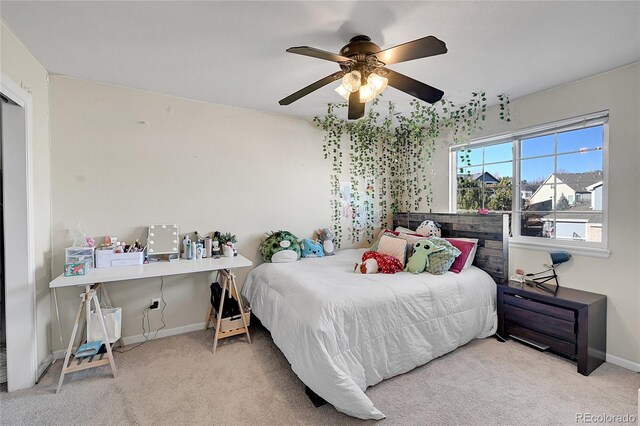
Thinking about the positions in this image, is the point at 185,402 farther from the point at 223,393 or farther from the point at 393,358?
the point at 393,358

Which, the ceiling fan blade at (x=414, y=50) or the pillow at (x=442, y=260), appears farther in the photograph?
the pillow at (x=442, y=260)

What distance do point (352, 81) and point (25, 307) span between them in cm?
276

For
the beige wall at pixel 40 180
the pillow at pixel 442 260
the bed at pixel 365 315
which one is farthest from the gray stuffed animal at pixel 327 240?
the beige wall at pixel 40 180

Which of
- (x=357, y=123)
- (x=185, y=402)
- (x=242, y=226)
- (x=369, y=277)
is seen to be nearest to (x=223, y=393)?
(x=185, y=402)

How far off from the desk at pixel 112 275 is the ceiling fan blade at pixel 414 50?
6.47 ft

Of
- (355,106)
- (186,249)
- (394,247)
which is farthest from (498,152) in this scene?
(186,249)

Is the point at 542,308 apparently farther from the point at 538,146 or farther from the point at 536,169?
the point at 538,146

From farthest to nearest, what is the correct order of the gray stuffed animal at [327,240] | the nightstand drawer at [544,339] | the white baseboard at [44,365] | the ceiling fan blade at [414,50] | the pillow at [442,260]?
the gray stuffed animal at [327,240], the pillow at [442,260], the nightstand drawer at [544,339], the white baseboard at [44,365], the ceiling fan blade at [414,50]

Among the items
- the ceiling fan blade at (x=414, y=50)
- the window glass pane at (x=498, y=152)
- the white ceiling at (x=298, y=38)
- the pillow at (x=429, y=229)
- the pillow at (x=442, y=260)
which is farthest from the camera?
the pillow at (x=429, y=229)

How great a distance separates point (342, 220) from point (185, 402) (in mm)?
2531

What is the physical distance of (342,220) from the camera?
3.77m

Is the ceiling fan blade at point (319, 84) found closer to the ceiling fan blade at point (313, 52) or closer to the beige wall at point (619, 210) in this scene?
the ceiling fan blade at point (313, 52)

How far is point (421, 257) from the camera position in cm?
266

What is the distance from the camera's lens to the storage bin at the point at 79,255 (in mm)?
2248
